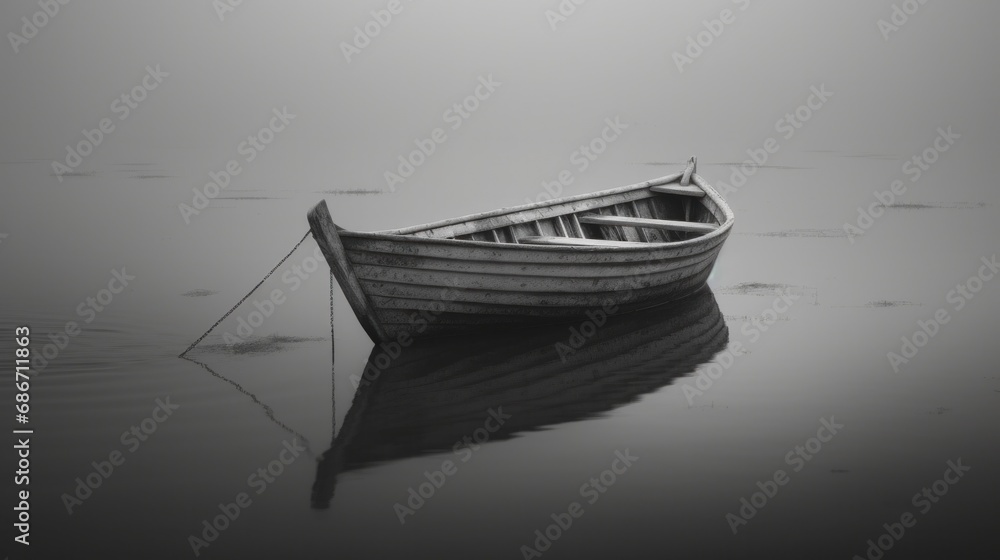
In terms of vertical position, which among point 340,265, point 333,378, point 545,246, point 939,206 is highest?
point 340,265

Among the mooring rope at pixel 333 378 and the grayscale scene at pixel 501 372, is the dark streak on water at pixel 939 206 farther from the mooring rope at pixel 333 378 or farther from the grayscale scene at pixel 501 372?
the mooring rope at pixel 333 378

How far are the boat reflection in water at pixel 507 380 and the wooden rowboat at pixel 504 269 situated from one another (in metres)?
0.28

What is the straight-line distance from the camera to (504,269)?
31.8 feet

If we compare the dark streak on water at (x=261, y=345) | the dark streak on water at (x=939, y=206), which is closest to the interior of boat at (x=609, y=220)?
the dark streak on water at (x=261, y=345)

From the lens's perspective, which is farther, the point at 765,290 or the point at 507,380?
the point at 765,290

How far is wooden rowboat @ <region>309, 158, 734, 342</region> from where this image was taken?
9.16m

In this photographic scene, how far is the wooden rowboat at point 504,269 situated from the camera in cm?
916

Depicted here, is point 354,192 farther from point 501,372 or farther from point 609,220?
point 501,372

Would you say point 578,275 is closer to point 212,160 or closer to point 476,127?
point 212,160

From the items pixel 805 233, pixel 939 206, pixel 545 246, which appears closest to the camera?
pixel 545 246

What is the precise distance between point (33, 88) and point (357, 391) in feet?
126

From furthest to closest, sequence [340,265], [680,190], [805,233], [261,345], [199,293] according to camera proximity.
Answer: [805,233]
[680,190]
[199,293]
[261,345]
[340,265]

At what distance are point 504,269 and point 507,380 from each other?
1.13 m

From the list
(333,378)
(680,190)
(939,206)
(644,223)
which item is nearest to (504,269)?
(333,378)
